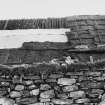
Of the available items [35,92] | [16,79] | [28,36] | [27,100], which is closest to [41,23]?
[28,36]

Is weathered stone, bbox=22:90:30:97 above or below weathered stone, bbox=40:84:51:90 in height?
below

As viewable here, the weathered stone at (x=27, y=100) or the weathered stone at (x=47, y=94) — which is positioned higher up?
the weathered stone at (x=47, y=94)

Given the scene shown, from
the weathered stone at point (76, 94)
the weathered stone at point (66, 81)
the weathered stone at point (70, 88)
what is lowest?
the weathered stone at point (76, 94)

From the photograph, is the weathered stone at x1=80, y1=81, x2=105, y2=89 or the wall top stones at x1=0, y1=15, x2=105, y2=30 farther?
the wall top stones at x1=0, y1=15, x2=105, y2=30

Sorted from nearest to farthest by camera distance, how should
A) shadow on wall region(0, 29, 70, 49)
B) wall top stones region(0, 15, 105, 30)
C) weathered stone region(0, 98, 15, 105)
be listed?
weathered stone region(0, 98, 15, 105) → shadow on wall region(0, 29, 70, 49) → wall top stones region(0, 15, 105, 30)

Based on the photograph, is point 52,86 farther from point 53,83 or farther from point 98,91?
point 98,91

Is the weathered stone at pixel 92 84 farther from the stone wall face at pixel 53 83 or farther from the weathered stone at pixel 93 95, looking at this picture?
the weathered stone at pixel 93 95

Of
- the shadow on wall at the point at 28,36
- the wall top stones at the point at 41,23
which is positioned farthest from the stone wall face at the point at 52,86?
the wall top stones at the point at 41,23

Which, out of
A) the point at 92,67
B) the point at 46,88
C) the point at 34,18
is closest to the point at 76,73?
the point at 92,67

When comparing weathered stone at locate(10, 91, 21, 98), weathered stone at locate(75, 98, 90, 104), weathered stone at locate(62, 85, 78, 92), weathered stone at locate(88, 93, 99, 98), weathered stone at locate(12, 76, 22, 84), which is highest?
weathered stone at locate(12, 76, 22, 84)

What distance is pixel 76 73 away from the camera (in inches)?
218

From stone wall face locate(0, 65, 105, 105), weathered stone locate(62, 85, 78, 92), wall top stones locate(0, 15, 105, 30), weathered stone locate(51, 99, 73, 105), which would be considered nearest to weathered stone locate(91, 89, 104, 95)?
stone wall face locate(0, 65, 105, 105)

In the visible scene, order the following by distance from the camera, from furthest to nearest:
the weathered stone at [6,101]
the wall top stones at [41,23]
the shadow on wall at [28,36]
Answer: the wall top stones at [41,23]
the shadow on wall at [28,36]
the weathered stone at [6,101]

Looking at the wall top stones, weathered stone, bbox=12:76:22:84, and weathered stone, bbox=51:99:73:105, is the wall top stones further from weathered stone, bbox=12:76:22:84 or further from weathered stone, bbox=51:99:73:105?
weathered stone, bbox=51:99:73:105
